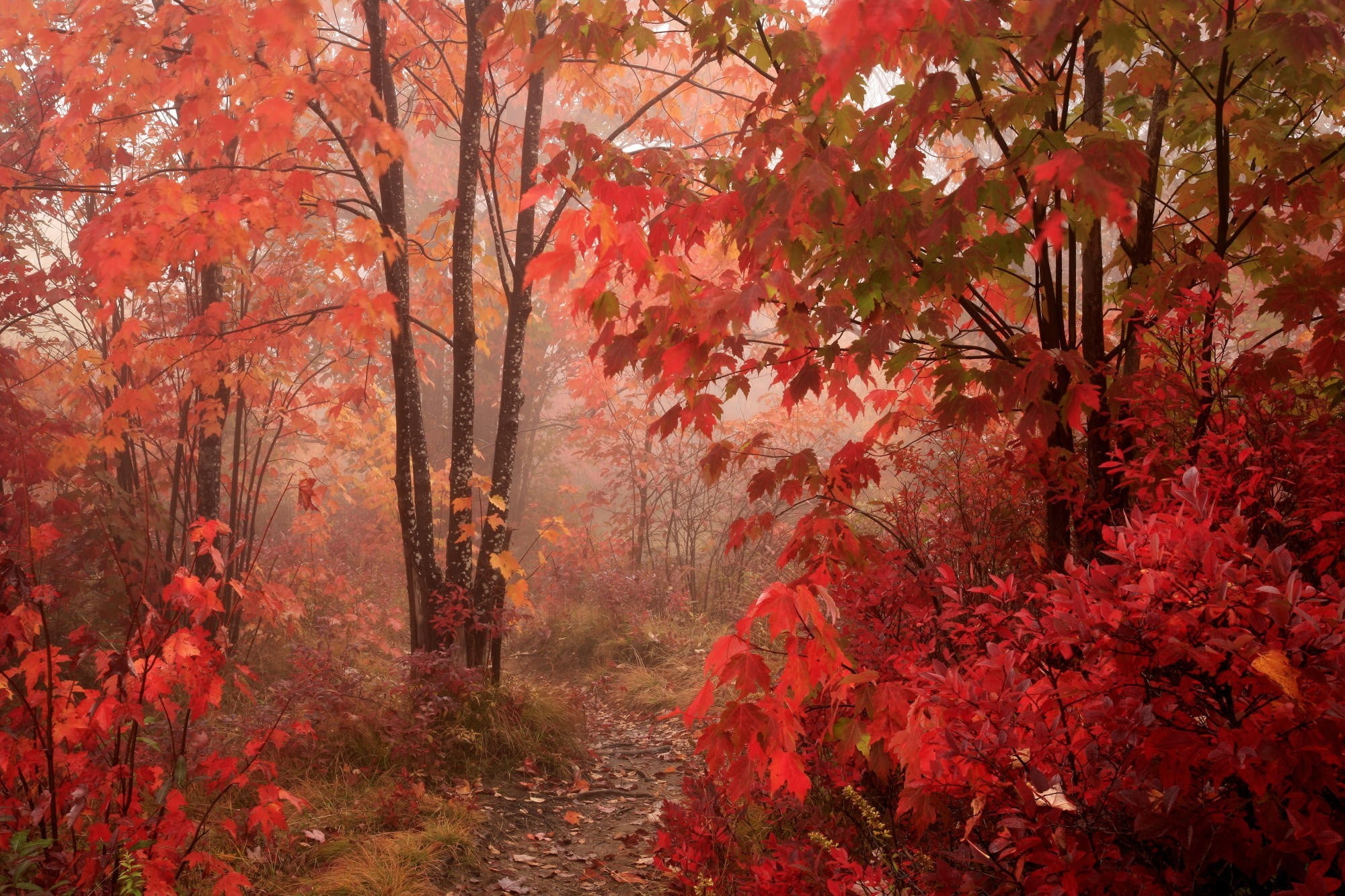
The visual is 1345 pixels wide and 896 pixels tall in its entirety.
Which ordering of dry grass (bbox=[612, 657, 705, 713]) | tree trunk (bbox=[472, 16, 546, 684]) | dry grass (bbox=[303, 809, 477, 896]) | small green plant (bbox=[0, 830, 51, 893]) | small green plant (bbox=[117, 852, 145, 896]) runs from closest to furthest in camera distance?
small green plant (bbox=[0, 830, 51, 893]) < small green plant (bbox=[117, 852, 145, 896]) < dry grass (bbox=[303, 809, 477, 896]) < tree trunk (bbox=[472, 16, 546, 684]) < dry grass (bbox=[612, 657, 705, 713])

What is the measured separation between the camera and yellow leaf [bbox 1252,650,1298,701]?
4.55 feet

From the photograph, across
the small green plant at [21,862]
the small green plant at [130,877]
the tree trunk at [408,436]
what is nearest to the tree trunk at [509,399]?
the tree trunk at [408,436]

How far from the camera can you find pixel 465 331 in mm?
5906

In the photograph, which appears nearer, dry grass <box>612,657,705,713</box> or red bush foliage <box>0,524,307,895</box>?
red bush foliage <box>0,524,307,895</box>

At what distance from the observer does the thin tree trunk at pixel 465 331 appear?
577 centimetres

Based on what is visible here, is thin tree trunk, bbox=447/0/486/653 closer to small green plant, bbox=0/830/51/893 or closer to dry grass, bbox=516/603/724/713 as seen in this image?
dry grass, bbox=516/603/724/713

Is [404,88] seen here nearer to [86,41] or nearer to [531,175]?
[531,175]

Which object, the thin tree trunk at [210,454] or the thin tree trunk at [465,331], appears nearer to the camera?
the thin tree trunk at [465,331]

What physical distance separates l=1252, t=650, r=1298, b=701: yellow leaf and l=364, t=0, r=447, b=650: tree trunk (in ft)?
17.2

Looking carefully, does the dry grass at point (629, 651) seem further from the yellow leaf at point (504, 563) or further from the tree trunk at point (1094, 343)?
the tree trunk at point (1094, 343)

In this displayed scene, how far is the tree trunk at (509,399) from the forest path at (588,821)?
107cm


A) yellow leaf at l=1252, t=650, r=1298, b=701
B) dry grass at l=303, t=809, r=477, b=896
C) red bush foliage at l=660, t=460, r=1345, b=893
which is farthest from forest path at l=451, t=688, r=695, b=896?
yellow leaf at l=1252, t=650, r=1298, b=701

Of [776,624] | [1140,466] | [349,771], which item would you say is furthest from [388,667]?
[1140,466]

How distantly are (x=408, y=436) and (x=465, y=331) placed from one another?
34.7 inches
